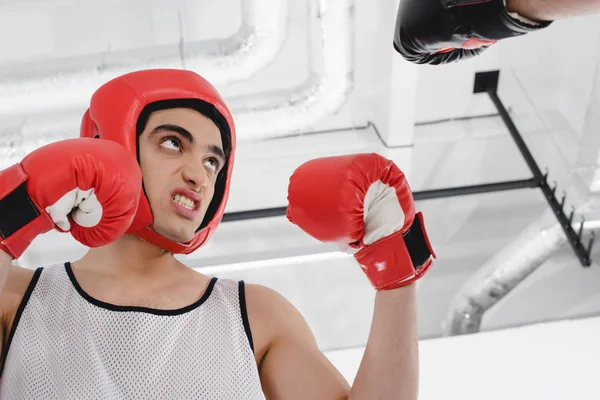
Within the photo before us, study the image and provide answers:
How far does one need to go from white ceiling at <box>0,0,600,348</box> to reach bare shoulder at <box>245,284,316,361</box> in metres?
1.28

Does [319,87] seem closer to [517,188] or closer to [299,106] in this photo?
[299,106]

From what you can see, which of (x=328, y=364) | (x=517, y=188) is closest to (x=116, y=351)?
(x=328, y=364)

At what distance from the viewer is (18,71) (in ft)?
8.98

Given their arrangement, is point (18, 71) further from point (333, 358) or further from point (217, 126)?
point (333, 358)

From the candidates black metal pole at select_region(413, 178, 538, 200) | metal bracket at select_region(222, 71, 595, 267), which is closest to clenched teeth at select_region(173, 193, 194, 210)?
metal bracket at select_region(222, 71, 595, 267)

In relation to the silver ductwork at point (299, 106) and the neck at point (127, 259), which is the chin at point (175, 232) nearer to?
the neck at point (127, 259)

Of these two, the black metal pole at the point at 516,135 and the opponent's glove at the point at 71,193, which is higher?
the opponent's glove at the point at 71,193

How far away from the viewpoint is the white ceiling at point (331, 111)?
2.67 m

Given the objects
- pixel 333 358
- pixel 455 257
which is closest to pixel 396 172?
pixel 333 358

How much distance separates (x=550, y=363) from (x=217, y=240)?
1749 mm

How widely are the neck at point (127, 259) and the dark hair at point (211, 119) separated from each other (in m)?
0.14

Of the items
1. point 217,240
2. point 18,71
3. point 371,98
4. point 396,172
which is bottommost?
point 217,240

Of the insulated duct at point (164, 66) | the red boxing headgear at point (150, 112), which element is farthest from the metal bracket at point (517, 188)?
the red boxing headgear at point (150, 112)

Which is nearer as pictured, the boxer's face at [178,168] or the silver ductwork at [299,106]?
the boxer's face at [178,168]
